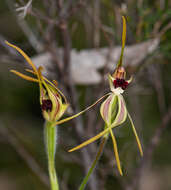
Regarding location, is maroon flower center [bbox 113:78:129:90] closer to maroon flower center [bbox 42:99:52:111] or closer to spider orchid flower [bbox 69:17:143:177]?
spider orchid flower [bbox 69:17:143:177]

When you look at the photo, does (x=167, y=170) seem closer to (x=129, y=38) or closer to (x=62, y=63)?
(x=129, y=38)

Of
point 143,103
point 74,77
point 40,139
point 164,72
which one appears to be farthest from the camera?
point 40,139

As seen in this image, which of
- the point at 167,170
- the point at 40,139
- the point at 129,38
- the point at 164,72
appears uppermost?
the point at 129,38

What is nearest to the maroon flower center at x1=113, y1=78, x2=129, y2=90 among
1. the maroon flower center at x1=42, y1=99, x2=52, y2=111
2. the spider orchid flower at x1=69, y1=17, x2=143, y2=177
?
the spider orchid flower at x1=69, y1=17, x2=143, y2=177

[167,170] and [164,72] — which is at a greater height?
[164,72]

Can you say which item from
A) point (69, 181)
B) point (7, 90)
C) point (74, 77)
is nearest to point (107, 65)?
point (74, 77)

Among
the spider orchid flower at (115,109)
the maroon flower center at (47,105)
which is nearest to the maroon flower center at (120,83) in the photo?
the spider orchid flower at (115,109)

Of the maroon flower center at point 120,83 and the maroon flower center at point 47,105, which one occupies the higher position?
the maroon flower center at point 120,83

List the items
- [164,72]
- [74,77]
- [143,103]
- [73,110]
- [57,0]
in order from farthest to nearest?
1. [143,103]
2. [164,72]
3. [74,77]
4. [73,110]
5. [57,0]

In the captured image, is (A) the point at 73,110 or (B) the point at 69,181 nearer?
(A) the point at 73,110

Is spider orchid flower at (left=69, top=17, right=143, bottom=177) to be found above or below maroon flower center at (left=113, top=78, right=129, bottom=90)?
below

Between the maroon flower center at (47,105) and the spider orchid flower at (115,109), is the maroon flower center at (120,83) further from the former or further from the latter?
the maroon flower center at (47,105)
